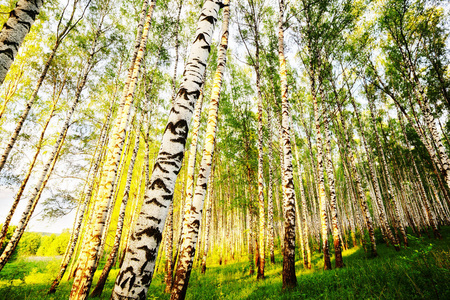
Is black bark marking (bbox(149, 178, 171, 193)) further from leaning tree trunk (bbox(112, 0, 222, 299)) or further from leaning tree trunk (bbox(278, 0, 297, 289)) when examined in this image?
leaning tree trunk (bbox(278, 0, 297, 289))

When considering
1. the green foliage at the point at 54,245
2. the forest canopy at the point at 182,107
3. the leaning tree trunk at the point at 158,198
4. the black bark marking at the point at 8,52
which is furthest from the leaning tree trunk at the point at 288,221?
the green foliage at the point at 54,245

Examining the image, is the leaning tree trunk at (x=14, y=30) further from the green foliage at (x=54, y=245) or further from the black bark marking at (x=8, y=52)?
the green foliage at (x=54, y=245)

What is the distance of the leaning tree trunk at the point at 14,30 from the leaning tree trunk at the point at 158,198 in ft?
7.33

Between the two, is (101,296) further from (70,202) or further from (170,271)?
(70,202)

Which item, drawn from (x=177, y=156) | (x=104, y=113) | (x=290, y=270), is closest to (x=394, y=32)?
(x=290, y=270)

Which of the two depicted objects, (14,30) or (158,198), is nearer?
(158,198)

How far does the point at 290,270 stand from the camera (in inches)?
219

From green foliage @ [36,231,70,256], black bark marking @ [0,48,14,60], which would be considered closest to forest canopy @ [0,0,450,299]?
black bark marking @ [0,48,14,60]

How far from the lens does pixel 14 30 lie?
2562 millimetres

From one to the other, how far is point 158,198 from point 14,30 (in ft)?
10.2

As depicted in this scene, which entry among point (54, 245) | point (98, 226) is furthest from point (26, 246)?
point (54, 245)

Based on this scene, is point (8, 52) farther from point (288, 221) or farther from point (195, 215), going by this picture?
point (288, 221)

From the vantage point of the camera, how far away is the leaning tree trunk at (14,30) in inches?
96.6

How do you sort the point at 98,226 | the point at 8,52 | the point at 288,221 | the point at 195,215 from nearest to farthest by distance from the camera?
the point at 8,52, the point at 195,215, the point at 98,226, the point at 288,221
